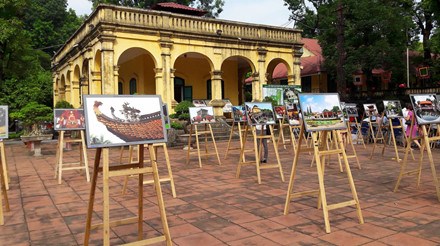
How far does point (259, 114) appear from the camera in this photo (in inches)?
277

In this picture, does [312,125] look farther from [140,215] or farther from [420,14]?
[420,14]

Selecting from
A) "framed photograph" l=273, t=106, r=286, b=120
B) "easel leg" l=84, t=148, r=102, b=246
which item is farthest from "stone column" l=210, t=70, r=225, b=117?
"easel leg" l=84, t=148, r=102, b=246

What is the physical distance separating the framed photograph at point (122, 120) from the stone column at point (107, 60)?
10952 millimetres

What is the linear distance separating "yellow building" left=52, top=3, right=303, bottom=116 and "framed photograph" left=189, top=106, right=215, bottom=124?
20.4 ft

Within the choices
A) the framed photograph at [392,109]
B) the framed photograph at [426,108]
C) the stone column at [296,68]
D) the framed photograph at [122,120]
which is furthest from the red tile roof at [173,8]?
the framed photograph at [122,120]

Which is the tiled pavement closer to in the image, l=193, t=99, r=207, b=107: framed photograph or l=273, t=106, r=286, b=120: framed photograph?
l=273, t=106, r=286, b=120: framed photograph

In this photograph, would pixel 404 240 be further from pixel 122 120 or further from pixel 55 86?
pixel 55 86

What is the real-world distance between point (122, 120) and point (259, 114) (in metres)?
4.03

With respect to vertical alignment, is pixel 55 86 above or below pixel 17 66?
below

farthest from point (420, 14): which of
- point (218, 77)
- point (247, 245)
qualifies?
point (247, 245)

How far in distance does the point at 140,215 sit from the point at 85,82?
15.9m

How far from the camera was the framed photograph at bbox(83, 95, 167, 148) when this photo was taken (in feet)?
10.4

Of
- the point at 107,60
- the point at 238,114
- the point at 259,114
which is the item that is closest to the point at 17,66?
the point at 107,60

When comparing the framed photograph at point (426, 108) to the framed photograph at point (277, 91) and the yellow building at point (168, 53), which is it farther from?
the yellow building at point (168, 53)
